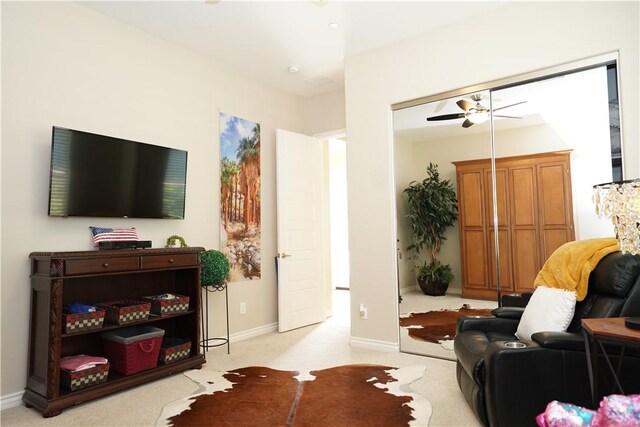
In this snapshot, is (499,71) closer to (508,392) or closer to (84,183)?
(508,392)

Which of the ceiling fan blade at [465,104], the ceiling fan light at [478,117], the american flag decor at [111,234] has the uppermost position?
the ceiling fan blade at [465,104]

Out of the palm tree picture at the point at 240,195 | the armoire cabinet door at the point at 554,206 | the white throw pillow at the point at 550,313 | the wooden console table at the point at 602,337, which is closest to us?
the wooden console table at the point at 602,337

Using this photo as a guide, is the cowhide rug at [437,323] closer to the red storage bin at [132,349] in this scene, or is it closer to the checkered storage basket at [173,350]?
the checkered storage basket at [173,350]

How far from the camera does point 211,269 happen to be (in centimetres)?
381

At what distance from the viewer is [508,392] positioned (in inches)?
81.0

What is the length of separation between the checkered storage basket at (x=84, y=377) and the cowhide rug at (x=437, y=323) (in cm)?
252

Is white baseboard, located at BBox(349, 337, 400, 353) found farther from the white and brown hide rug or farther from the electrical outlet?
the electrical outlet

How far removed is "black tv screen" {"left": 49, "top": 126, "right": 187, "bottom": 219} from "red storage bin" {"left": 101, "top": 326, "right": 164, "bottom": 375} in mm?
942

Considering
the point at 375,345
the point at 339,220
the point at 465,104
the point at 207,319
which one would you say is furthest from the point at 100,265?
the point at 339,220

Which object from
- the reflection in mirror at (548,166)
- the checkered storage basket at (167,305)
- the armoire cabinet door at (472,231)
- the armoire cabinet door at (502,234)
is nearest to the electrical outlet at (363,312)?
the armoire cabinet door at (472,231)

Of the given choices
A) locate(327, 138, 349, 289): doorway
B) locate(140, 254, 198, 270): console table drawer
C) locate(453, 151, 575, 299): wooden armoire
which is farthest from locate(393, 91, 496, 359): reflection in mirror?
locate(327, 138, 349, 289): doorway

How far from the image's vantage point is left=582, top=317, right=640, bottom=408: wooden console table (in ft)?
5.68

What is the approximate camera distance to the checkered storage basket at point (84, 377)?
2697mm

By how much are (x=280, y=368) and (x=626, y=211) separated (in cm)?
268
